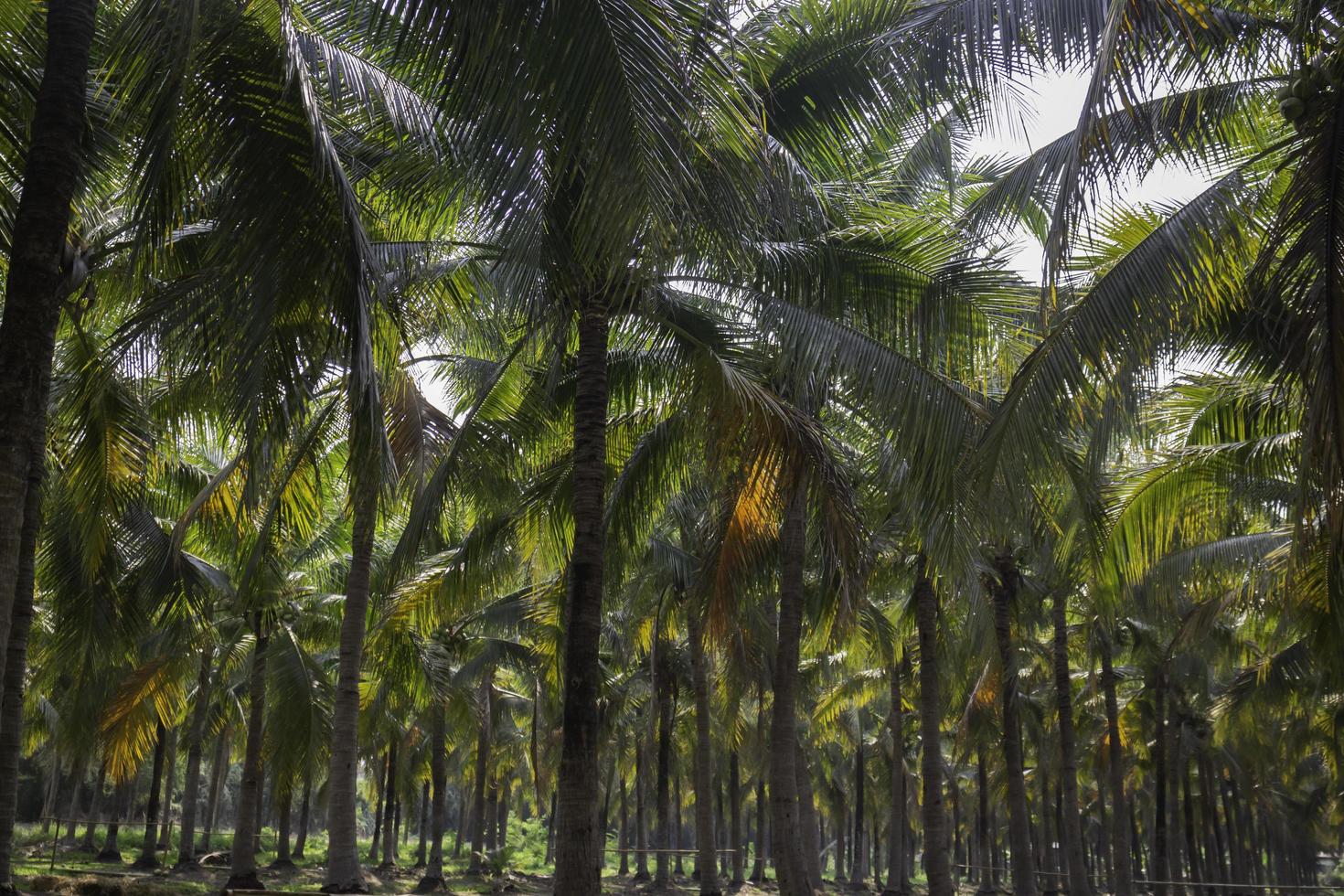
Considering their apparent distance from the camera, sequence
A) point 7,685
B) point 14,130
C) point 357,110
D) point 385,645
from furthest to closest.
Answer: point 385,645, point 7,685, point 357,110, point 14,130

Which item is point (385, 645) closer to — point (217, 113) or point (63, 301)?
point (63, 301)

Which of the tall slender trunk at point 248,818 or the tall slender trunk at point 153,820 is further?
the tall slender trunk at point 153,820

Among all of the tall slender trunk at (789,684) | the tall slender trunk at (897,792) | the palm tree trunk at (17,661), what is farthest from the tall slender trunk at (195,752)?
the tall slender trunk at (897,792)

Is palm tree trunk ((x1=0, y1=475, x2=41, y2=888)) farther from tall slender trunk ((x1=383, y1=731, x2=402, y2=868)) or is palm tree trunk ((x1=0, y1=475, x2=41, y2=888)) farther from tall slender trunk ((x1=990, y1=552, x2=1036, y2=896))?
tall slender trunk ((x1=383, y1=731, x2=402, y2=868))

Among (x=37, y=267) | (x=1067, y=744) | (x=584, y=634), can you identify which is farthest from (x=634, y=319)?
(x=1067, y=744)

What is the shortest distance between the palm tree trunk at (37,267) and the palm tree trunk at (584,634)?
4006 millimetres

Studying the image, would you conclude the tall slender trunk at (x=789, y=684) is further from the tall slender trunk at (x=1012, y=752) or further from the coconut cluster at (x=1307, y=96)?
the coconut cluster at (x=1307, y=96)

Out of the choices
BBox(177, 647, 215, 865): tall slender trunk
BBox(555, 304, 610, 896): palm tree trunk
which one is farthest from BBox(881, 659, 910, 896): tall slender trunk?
BBox(555, 304, 610, 896): palm tree trunk

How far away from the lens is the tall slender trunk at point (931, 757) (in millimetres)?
16906

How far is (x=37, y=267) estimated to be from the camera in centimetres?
586

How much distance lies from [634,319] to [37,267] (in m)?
6.09

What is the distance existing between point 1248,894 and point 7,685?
44.0 metres

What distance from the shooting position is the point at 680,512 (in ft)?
58.1

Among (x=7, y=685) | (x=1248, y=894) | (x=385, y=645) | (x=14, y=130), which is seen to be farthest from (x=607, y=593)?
(x=1248, y=894)
